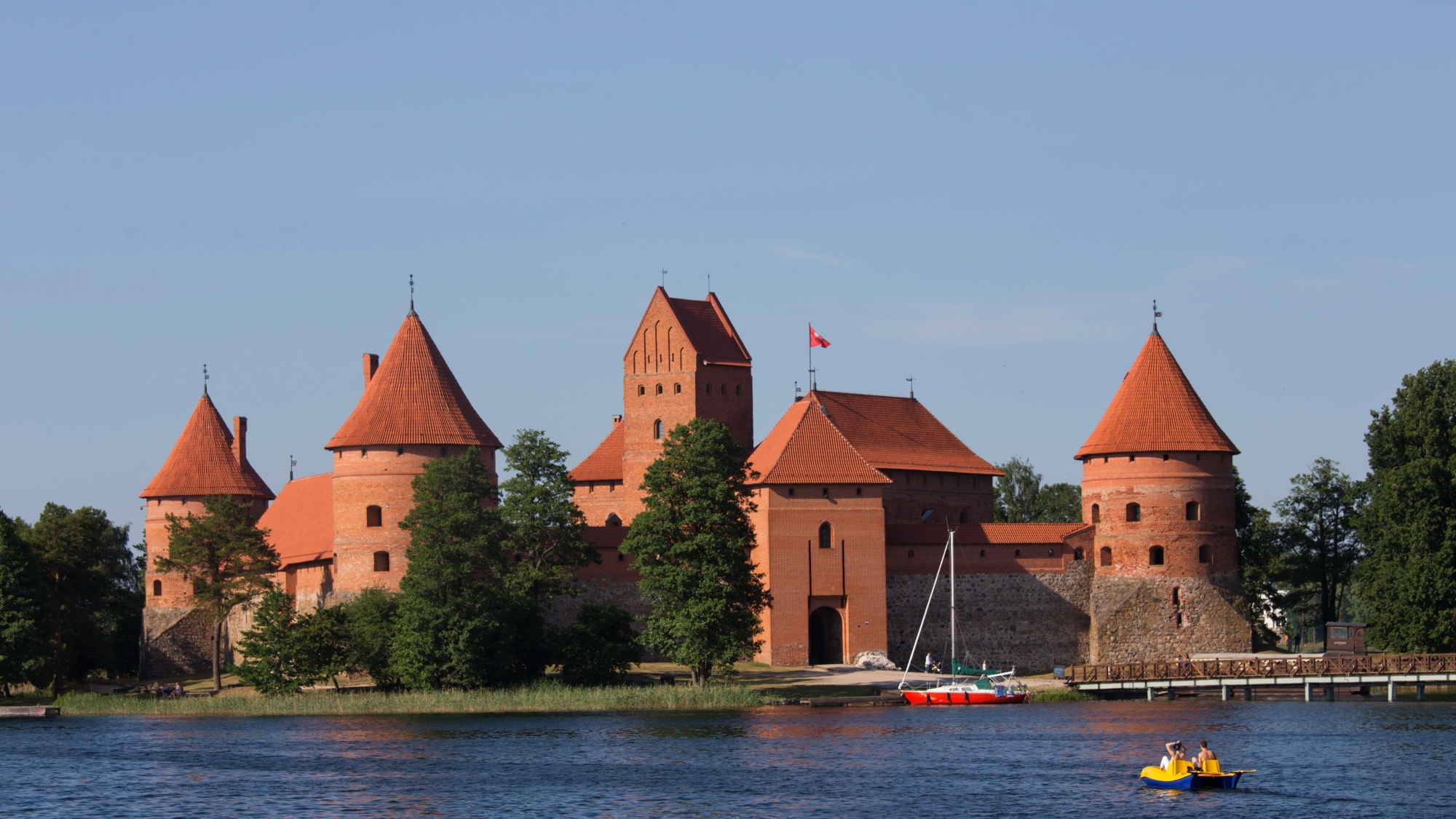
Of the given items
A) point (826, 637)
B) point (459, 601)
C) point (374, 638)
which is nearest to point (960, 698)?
point (826, 637)

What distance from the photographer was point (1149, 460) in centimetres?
4931

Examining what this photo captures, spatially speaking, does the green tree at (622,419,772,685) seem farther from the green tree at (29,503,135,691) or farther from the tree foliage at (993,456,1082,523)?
the tree foliage at (993,456,1082,523)

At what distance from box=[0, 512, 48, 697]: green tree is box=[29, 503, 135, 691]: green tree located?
81.0 inches

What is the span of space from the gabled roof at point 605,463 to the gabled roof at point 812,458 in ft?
19.8

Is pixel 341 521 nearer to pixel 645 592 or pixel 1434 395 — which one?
pixel 645 592

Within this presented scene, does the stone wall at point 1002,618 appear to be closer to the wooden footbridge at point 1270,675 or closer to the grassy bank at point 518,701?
the wooden footbridge at point 1270,675

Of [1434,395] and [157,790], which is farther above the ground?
[1434,395]

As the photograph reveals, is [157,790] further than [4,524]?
No

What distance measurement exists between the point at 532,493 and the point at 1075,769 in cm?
1843

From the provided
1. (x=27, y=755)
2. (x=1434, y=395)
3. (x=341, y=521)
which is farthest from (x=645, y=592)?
(x=1434, y=395)

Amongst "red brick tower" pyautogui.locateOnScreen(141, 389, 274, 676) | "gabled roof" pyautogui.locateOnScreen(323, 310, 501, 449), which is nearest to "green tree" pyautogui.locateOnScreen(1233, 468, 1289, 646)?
"gabled roof" pyautogui.locateOnScreen(323, 310, 501, 449)

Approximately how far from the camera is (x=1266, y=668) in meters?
43.6

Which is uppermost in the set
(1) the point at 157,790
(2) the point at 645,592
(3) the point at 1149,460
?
(3) the point at 1149,460

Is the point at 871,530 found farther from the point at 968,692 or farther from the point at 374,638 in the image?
the point at 374,638
